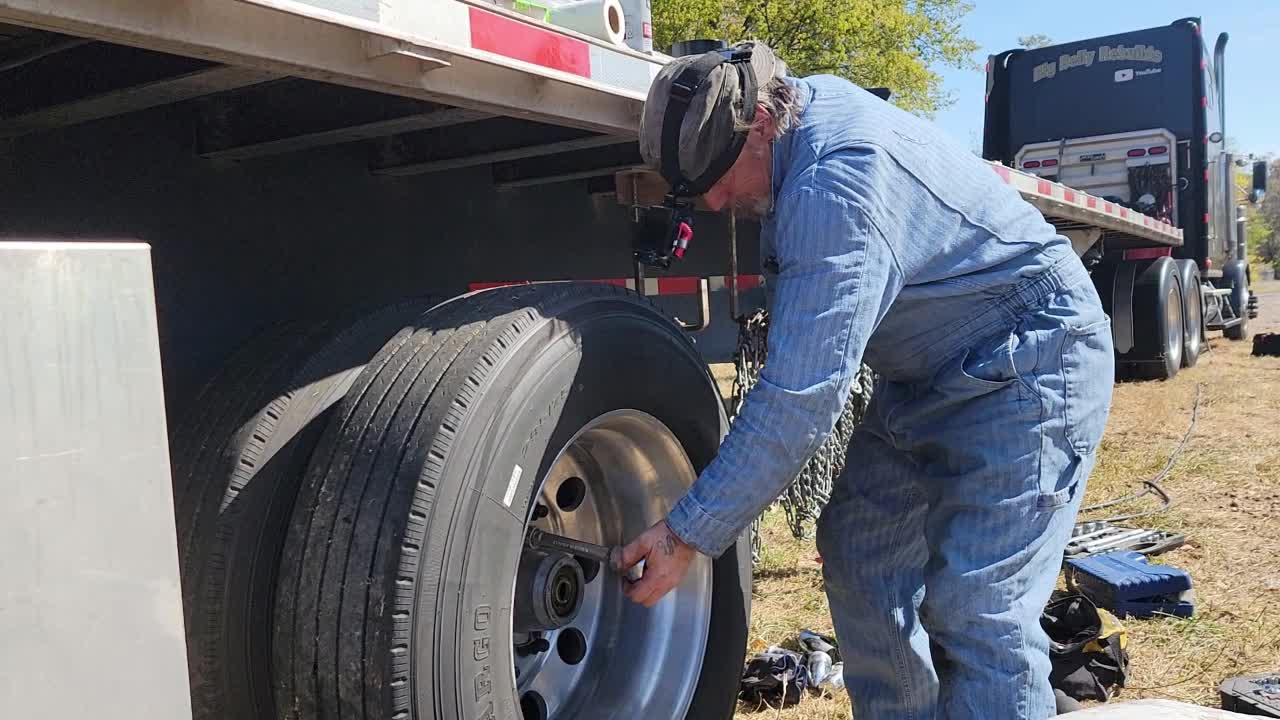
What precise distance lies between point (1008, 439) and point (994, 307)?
26 cm

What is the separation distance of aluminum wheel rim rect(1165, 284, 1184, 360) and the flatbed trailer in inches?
314

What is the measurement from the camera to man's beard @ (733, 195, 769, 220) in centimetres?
206

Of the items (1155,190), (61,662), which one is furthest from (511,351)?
(1155,190)

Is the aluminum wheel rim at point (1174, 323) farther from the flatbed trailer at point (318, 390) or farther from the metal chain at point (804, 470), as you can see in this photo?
the flatbed trailer at point (318, 390)

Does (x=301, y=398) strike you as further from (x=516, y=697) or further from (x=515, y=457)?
(x=516, y=697)

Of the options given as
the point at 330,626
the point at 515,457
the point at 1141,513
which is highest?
the point at 515,457

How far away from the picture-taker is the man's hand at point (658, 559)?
1.85 m

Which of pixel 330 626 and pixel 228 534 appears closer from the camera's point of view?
pixel 330 626

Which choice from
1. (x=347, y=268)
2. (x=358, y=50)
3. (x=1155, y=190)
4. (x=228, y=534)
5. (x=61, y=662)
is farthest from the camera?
(x=1155, y=190)

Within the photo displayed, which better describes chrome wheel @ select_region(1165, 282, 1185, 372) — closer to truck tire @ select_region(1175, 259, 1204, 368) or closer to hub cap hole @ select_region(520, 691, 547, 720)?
truck tire @ select_region(1175, 259, 1204, 368)

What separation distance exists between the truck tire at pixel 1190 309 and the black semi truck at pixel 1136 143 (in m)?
0.01

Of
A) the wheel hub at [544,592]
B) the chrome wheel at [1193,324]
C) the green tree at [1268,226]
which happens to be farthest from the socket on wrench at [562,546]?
the green tree at [1268,226]

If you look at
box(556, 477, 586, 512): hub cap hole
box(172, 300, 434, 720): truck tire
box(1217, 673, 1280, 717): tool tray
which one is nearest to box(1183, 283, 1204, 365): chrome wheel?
box(1217, 673, 1280, 717): tool tray

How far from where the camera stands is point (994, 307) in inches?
82.6
